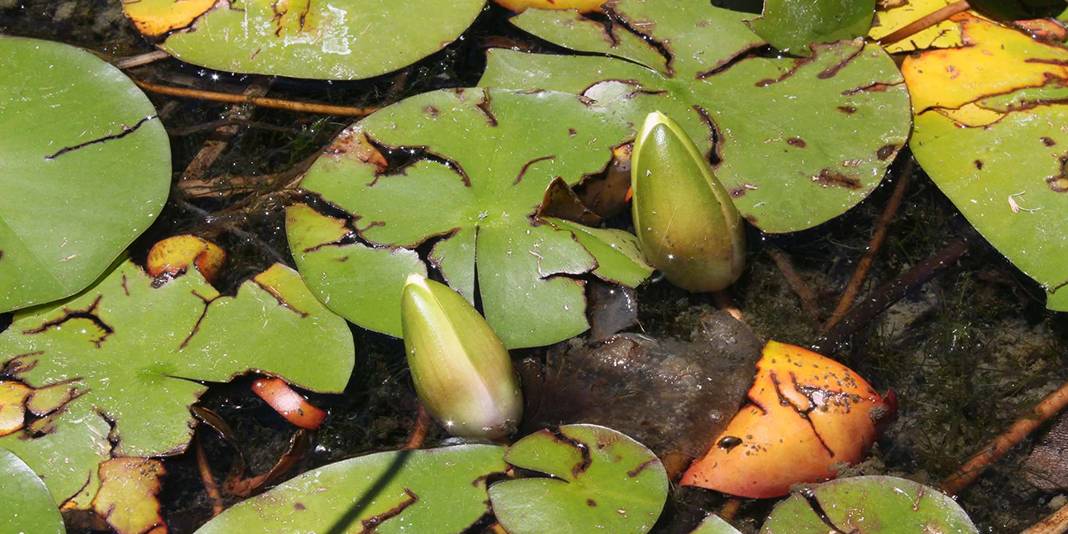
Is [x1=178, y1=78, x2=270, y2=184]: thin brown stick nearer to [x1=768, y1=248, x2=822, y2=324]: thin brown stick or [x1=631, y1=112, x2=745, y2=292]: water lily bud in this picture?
[x1=631, y1=112, x2=745, y2=292]: water lily bud

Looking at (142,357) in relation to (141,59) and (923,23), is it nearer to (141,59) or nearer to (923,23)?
(141,59)

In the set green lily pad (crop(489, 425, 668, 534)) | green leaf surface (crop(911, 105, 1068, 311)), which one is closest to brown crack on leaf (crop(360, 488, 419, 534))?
green lily pad (crop(489, 425, 668, 534))

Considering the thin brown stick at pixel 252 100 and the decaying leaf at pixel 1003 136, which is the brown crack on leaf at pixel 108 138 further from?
the decaying leaf at pixel 1003 136

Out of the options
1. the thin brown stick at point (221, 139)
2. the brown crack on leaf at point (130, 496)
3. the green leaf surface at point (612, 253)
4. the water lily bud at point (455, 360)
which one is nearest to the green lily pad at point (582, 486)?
the water lily bud at point (455, 360)

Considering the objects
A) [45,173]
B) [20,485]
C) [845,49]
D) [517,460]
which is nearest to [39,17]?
[45,173]

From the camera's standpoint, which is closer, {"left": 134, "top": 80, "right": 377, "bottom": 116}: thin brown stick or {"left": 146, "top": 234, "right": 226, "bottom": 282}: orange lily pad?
{"left": 146, "top": 234, "right": 226, "bottom": 282}: orange lily pad

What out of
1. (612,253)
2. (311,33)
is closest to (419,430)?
(612,253)
